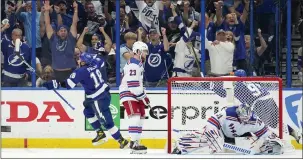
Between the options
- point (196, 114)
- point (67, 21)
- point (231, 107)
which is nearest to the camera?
point (231, 107)

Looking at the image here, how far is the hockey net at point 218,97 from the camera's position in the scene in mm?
11000

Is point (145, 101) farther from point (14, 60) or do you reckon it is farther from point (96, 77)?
point (14, 60)

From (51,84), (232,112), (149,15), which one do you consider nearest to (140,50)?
(51,84)

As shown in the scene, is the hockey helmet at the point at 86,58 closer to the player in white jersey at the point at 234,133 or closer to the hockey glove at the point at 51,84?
the hockey glove at the point at 51,84

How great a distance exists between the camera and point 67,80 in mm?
11234

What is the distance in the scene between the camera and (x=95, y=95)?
11.6 metres

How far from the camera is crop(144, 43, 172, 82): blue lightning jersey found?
1206cm

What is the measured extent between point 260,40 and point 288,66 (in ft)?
1.49

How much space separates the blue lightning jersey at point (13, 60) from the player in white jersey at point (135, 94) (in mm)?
1659

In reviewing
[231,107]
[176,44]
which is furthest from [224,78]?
[176,44]

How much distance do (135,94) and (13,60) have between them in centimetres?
204

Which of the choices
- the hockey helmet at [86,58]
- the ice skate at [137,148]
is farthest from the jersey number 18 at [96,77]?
the ice skate at [137,148]

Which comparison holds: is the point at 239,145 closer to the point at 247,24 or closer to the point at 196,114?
the point at 196,114

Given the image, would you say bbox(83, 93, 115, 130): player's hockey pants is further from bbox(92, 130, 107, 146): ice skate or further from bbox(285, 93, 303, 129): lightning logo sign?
bbox(285, 93, 303, 129): lightning logo sign
